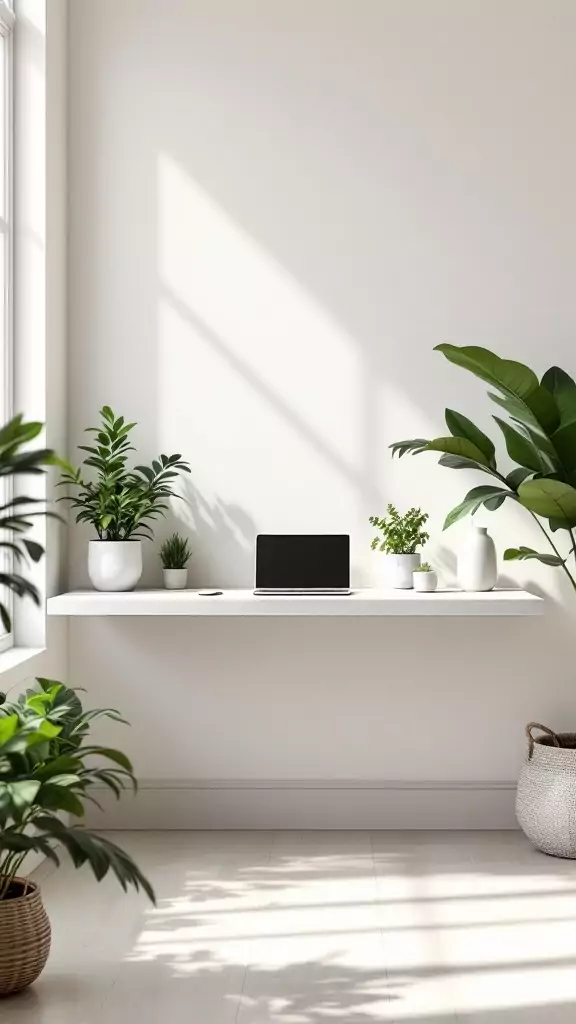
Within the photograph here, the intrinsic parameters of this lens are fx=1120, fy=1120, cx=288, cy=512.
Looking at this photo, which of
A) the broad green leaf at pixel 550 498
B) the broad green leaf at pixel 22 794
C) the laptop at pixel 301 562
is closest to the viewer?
the broad green leaf at pixel 22 794

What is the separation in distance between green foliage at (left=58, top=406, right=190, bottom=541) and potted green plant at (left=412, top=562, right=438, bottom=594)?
87 centimetres

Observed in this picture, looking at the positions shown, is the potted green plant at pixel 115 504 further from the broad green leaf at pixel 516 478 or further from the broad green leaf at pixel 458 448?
the broad green leaf at pixel 516 478

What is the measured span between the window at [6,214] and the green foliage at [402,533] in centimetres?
127

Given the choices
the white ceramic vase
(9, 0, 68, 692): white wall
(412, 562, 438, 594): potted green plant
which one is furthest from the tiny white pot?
(9, 0, 68, 692): white wall

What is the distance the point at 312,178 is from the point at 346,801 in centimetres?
220

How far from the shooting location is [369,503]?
13.0 ft

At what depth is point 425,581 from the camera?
3.75m

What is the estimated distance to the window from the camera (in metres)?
3.66

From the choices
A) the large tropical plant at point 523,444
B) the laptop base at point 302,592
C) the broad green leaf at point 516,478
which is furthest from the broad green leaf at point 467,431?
the laptop base at point 302,592

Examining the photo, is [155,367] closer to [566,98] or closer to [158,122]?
[158,122]

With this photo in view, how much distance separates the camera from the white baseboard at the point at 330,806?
3947mm

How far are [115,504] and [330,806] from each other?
1.30 meters

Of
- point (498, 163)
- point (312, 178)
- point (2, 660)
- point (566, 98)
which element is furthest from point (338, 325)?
point (2, 660)

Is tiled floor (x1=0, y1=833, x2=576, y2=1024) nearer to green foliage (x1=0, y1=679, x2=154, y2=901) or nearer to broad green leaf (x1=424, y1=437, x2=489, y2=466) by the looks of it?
green foliage (x1=0, y1=679, x2=154, y2=901)
